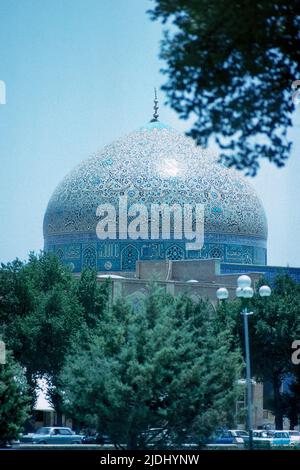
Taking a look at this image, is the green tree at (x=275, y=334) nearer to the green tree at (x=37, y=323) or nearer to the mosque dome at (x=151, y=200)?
the green tree at (x=37, y=323)

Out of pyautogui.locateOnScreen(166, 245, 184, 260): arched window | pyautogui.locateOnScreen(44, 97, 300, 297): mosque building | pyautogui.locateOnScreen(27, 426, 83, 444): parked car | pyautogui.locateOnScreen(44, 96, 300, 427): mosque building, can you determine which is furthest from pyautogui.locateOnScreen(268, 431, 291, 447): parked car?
pyautogui.locateOnScreen(166, 245, 184, 260): arched window

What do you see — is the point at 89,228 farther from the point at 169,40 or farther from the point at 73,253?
the point at 169,40

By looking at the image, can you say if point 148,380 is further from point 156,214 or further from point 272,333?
point 156,214

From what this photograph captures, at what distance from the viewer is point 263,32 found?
8.90m

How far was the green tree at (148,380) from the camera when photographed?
16484 millimetres

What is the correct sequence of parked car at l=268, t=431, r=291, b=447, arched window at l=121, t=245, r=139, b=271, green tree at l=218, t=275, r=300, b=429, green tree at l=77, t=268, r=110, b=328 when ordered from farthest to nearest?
arched window at l=121, t=245, r=139, b=271
green tree at l=218, t=275, r=300, b=429
green tree at l=77, t=268, r=110, b=328
parked car at l=268, t=431, r=291, b=447

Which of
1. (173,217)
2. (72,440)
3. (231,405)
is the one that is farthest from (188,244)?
(231,405)

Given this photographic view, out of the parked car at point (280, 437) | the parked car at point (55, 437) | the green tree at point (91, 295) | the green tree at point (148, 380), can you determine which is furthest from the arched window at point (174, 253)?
the green tree at point (148, 380)

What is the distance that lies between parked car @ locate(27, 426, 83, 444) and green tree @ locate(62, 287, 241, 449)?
7602 millimetres

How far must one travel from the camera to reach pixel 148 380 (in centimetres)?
1638

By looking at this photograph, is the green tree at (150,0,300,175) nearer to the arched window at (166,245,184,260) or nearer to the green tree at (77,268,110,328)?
the green tree at (77,268,110,328)

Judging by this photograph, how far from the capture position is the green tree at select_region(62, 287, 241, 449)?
16484 millimetres

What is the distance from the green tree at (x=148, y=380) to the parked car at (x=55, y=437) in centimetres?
760
